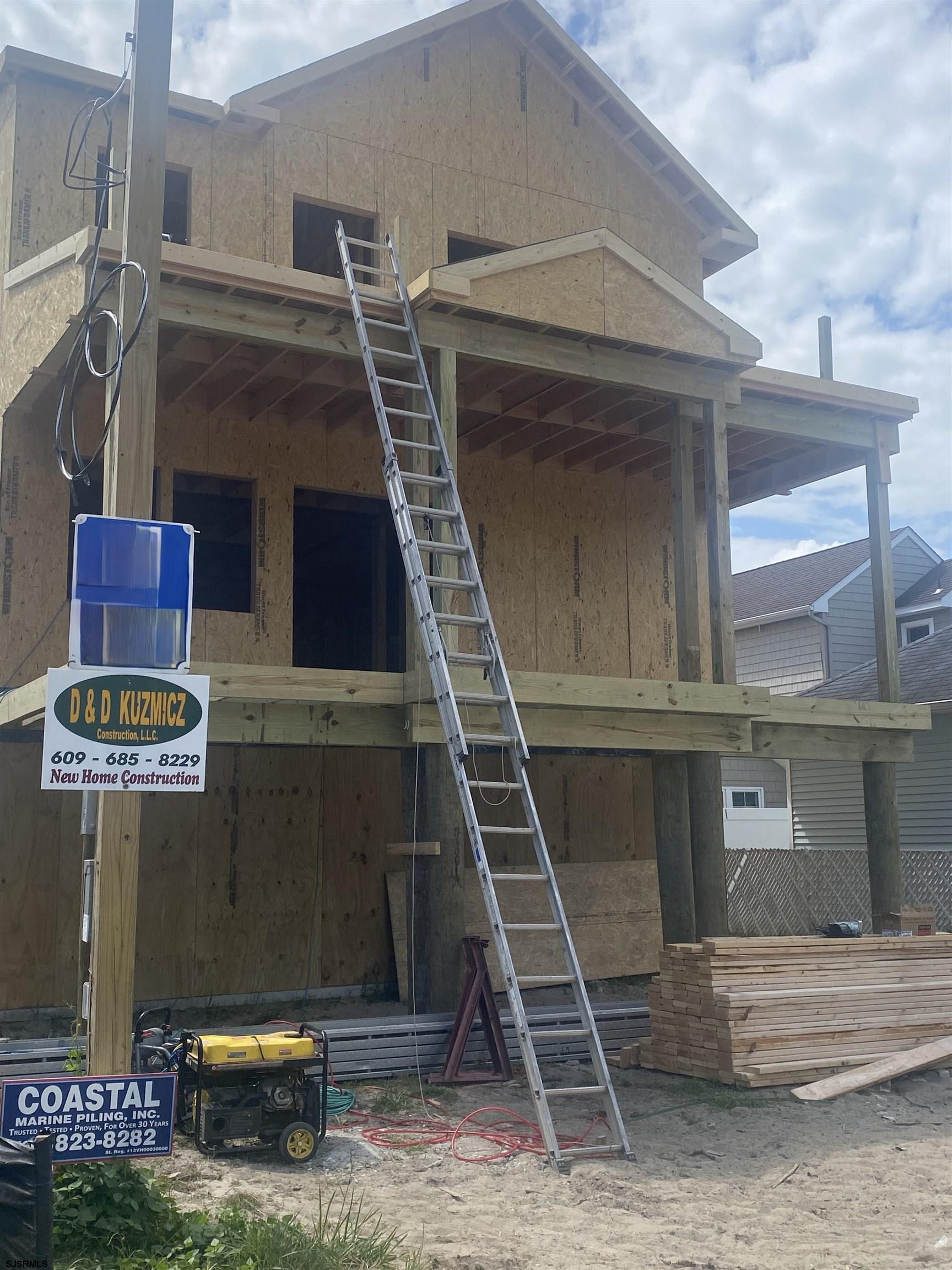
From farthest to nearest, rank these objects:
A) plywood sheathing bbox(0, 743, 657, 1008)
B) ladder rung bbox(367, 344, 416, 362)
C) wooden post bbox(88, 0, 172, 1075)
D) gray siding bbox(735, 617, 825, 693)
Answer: gray siding bbox(735, 617, 825, 693), plywood sheathing bbox(0, 743, 657, 1008), ladder rung bbox(367, 344, 416, 362), wooden post bbox(88, 0, 172, 1075)

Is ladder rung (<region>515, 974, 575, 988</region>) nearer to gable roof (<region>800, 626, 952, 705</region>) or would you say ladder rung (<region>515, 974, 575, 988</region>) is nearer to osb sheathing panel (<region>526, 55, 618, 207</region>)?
osb sheathing panel (<region>526, 55, 618, 207</region>)

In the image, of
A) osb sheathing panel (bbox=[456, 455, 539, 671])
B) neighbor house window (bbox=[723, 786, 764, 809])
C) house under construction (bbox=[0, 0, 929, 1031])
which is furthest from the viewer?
neighbor house window (bbox=[723, 786, 764, 809])

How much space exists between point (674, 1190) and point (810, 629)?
72.1 feet

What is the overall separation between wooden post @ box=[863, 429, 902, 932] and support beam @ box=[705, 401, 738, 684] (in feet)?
7.44

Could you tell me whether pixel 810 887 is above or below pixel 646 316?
below

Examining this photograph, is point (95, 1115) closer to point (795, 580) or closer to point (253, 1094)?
point (253, 1094)

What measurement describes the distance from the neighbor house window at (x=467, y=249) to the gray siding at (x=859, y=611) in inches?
591

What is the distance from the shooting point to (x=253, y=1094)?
24.1ft

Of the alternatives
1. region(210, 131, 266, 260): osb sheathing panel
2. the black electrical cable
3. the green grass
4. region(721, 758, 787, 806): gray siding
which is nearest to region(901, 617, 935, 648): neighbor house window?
region(721, 758, 787, 806): gray siding

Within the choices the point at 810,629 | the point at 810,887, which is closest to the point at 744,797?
the point at 810,629

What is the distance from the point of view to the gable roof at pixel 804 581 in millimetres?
27609

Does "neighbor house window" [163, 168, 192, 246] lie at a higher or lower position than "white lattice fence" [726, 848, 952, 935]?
higher

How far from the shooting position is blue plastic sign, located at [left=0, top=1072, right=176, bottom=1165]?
15.4 ft

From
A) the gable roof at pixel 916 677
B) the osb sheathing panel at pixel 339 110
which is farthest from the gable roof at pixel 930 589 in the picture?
the osb sheathing panel at pixel 339 110
